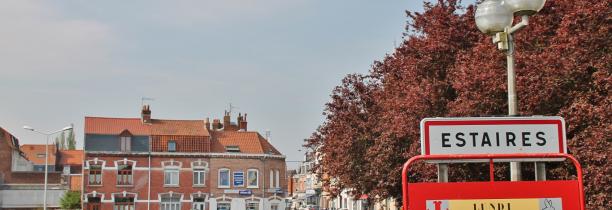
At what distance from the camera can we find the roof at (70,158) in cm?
8856

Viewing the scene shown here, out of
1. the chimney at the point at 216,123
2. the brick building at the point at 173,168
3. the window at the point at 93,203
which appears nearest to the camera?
the window at the point at 93,203

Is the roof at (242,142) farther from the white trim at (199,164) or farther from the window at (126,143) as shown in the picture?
the window at (126,143)

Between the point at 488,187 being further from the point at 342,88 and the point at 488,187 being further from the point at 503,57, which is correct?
the point at 342,88

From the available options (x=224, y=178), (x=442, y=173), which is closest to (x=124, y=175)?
(x=224, y=178)

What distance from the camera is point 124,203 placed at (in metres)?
57.4

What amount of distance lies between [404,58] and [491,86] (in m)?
7.65

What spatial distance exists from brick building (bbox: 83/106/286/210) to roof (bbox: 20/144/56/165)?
3181 cm

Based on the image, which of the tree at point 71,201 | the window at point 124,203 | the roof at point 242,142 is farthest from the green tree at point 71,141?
the window at point 124,203

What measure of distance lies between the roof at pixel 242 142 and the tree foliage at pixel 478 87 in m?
32.2

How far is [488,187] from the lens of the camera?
532 cm

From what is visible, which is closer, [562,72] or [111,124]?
[562,72]

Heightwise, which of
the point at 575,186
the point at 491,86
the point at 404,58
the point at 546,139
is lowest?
the point at 575,186

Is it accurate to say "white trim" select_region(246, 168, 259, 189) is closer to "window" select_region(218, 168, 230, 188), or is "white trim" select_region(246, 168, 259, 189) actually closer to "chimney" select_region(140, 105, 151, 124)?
"window" select_region(218, 168, 230, 188)

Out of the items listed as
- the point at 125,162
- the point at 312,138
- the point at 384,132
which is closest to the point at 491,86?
the point at 384,132
